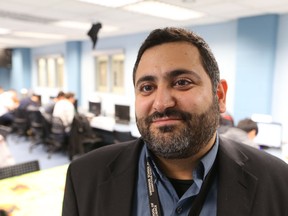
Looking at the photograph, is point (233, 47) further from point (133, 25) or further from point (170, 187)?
point (170, 187)

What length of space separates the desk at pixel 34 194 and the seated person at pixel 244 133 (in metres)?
1.60

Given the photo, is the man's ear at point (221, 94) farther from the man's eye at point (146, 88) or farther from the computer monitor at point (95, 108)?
the computer monitor at point (95, 108)

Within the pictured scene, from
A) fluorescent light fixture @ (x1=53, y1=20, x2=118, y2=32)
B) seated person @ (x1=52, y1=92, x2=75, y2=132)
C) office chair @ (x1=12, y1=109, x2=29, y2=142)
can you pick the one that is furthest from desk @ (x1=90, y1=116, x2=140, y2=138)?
office chair @ (x1=12, y1=109, x2=29, y2=142)

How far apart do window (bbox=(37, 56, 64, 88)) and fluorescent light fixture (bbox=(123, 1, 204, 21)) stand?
5.38 meters

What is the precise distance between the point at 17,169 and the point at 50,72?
761 centimetres

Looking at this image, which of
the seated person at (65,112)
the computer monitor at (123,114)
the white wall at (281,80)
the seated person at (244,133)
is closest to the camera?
the seated person at (244,133)

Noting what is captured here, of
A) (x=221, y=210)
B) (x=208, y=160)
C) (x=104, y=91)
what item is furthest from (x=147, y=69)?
(x=104, y=91)

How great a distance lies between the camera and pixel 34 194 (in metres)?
1.86

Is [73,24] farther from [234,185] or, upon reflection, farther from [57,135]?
[234,185]

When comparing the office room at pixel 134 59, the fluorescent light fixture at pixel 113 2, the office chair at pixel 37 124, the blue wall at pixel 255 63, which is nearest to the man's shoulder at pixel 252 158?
the office room at pixel 134 59

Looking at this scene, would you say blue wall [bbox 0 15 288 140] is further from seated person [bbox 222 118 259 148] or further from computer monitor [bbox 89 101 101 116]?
computer monitor [bbox 89 101 101 116]

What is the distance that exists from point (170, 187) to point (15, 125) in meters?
6.85

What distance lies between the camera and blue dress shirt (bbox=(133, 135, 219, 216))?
790 mm

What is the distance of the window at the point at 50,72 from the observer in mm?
8727
